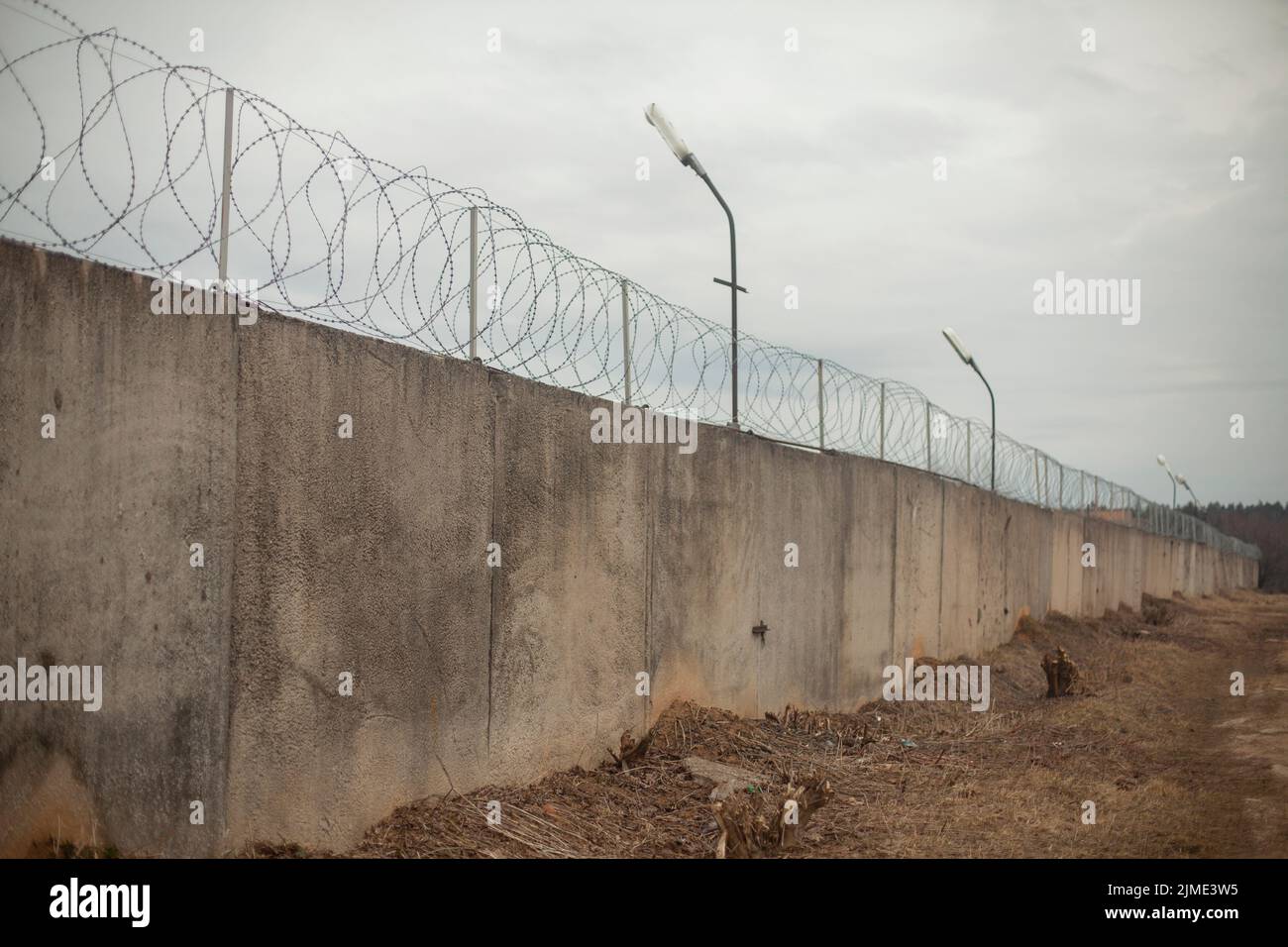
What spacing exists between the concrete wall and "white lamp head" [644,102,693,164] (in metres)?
2.14

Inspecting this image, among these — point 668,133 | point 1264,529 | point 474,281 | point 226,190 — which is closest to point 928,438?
point 668,133

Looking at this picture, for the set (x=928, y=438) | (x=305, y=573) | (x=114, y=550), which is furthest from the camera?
(x=928, y=438)

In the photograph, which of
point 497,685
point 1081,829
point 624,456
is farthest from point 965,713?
point 497,685

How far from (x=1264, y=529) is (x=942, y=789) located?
88753mm

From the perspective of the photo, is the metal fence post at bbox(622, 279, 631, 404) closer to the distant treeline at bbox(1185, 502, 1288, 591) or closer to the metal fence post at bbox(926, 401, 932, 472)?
the metal fence post at bbox(926, 401, 932, 472)

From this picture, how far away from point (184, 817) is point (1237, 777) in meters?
6.57

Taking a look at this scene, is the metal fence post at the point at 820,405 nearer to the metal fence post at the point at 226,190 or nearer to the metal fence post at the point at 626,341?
the metal fence post at the point at 626,341

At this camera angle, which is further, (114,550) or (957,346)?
(957,346)

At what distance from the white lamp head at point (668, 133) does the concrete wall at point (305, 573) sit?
7.02 feet

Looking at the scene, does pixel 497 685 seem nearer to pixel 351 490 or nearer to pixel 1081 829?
pixel 351 490

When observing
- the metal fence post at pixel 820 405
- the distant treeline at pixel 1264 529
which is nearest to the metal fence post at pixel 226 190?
the metal fence post at pixel 820 405

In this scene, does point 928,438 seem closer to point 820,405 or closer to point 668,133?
point 820,405

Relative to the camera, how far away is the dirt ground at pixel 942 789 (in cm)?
554

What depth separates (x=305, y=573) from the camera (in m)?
4.74
